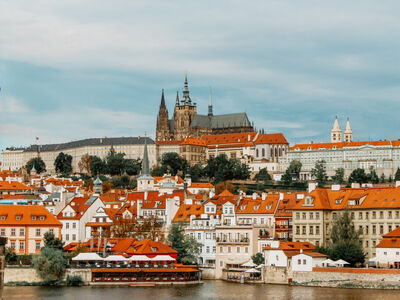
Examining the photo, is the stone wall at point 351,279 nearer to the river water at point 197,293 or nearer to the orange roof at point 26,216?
the river water at point 197,293

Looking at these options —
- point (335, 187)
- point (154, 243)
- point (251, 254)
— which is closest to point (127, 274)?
point (154, 243)

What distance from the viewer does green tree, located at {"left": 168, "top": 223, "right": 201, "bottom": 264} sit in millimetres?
69938

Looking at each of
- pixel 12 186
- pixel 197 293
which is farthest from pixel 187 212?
pixel 12 186

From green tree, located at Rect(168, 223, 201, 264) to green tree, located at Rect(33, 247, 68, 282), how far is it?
1171 centimetres

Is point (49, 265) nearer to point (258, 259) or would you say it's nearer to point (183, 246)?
point (183, 246)

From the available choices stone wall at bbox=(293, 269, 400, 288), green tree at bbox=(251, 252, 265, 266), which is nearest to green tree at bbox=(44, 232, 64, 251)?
green tree at bbox=(251, 252, 265, 266)

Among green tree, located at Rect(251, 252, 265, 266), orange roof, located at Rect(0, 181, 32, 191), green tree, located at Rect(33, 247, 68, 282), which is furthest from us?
orange roof, located at Rect(0, 181, 32, 191)

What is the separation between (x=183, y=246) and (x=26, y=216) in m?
15.4

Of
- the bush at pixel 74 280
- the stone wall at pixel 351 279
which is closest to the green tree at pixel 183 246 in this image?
the bush at pixel 74 280

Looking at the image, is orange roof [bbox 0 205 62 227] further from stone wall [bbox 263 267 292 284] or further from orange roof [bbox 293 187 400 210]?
orange roof [bbox 293 187 400 210]

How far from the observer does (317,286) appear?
197 feet

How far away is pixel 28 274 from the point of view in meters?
62.4

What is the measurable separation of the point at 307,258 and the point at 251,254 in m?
8.81

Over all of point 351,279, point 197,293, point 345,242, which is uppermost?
point 345,242
